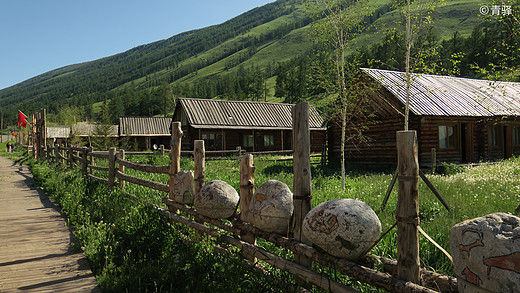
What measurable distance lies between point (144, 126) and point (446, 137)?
131 feet

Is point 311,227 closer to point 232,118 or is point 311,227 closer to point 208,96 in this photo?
point 232,118

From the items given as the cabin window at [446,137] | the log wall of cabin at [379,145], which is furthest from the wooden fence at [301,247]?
the cabin window at [446,137]

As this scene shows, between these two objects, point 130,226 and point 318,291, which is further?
point 130,226

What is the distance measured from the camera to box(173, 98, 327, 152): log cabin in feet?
100

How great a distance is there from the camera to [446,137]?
60.0ft

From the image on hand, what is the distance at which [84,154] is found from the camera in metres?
12.0

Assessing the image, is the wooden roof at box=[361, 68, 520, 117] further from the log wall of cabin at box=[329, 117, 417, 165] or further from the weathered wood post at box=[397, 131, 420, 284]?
the weathered wood post at box=[397, 131, 420, 284]

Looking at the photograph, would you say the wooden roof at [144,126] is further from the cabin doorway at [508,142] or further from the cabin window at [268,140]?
the cabin doorway at [508,142]

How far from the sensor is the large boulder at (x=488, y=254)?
200 centimetres

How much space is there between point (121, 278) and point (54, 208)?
575 centimetres

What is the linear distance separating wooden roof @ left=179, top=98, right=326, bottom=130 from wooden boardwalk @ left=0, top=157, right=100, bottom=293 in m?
21.4

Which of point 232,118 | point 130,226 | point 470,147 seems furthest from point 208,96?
point 130,226

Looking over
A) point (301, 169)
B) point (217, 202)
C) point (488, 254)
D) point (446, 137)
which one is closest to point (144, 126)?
point (446, 137)

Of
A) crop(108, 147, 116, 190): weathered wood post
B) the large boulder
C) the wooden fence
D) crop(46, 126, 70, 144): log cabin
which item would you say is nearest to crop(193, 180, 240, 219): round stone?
the wooden fence
